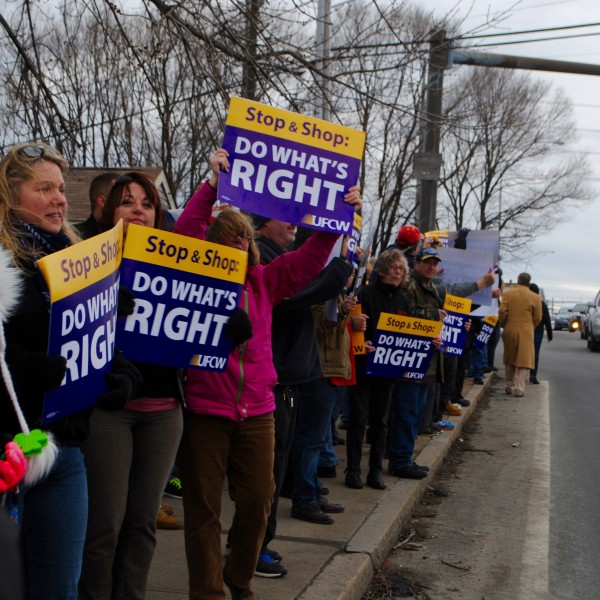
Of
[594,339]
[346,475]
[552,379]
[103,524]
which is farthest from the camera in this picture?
[594,339]

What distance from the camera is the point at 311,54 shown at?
750 centimetres

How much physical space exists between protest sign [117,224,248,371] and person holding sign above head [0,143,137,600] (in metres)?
0.73

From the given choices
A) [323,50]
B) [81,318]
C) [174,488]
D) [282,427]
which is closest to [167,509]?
[174,488]

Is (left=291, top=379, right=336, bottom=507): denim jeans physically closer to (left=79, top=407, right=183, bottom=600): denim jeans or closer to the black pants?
the black pants

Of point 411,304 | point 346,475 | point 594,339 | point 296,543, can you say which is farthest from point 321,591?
point 594,339

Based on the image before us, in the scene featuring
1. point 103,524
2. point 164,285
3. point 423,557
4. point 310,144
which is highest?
point 310,144

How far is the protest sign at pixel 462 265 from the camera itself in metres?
9.94

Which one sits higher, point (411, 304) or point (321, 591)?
point (411, 304)

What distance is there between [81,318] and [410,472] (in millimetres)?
5002

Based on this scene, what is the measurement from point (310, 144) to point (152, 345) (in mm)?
1325

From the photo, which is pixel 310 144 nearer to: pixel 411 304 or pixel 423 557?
pixel 423 557

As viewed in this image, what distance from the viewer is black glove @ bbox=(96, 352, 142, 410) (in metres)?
2.98

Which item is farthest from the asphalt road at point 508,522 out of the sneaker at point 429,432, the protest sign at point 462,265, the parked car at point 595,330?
the parked car at point 595,330

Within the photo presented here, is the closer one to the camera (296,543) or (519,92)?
(296,543)
